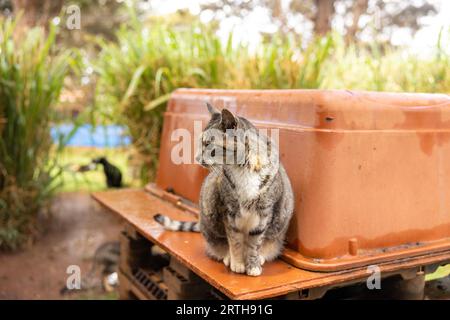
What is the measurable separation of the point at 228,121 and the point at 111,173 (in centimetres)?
252

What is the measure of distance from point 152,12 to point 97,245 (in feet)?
32.4

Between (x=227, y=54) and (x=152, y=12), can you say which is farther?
(x=152, y=12)

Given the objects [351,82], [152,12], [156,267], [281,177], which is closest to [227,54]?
[351,82]

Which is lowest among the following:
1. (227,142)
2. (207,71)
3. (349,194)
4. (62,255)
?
(62,255)

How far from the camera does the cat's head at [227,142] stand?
1.44 m

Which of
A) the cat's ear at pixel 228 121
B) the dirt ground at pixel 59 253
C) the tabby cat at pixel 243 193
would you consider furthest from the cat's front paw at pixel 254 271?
the dirt ground at pixel 59 253

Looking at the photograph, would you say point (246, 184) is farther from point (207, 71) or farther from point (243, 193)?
point (207, 71)

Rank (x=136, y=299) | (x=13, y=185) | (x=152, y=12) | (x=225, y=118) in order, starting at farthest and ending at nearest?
(x=152, y=12)
(x=13, y=185)
(x=136, y=299)
(x=225, y=118)

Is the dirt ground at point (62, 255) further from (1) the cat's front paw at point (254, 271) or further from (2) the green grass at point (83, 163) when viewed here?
(1) the cat's front paw at point (254, 271)

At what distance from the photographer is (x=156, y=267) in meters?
2.54

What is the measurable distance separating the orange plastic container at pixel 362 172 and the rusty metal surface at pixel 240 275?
3 cm

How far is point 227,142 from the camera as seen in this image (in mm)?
1443

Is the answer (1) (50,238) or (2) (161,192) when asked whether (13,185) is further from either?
(2) (161,192)

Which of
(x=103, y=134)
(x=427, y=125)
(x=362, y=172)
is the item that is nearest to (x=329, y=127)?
(x=362, y=172)
